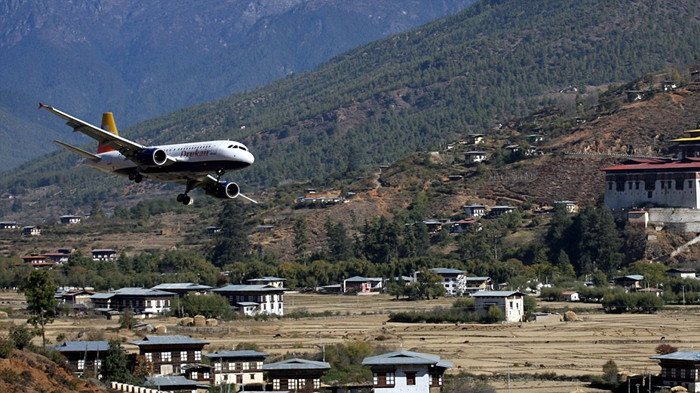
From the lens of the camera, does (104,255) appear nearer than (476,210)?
No

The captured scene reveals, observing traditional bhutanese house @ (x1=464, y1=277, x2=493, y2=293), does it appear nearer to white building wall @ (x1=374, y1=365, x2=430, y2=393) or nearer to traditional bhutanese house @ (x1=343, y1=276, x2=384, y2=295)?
traditional bhutanese house @ (x1=343, y1=276, x2=384, y2=295)

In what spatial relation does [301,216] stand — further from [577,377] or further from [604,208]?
[577,377]

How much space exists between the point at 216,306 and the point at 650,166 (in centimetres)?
5950

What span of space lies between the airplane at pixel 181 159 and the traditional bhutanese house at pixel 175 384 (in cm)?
1404

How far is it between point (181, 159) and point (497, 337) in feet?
168

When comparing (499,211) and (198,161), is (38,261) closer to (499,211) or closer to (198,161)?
(499,211)

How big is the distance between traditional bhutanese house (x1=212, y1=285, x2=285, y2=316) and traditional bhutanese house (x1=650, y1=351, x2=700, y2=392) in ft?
185

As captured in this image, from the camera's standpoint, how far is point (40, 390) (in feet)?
222

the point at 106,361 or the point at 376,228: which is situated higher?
the point at 376,228

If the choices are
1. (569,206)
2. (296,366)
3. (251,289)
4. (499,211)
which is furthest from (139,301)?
(569,206)

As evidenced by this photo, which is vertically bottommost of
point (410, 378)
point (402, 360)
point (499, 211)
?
point (410, 378)

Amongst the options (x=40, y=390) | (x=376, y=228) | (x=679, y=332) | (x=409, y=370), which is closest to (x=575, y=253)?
(x=376, y=228)

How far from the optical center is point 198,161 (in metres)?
65.9

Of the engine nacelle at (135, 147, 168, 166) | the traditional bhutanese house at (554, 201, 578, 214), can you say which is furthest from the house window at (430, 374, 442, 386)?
the traditional bhutanese house at (554, 201, 578, 214)
